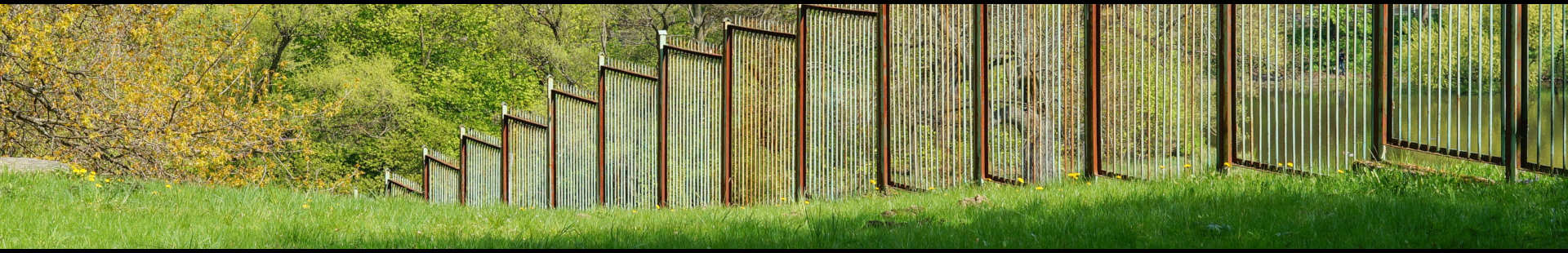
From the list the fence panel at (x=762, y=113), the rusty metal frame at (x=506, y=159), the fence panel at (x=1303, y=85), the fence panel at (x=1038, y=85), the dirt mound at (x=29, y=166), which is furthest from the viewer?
the rusty metal frame at (x=506, y=159)

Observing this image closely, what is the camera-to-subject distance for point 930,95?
8.91 metres

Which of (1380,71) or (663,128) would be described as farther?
(663,128)

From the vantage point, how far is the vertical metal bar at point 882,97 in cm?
925

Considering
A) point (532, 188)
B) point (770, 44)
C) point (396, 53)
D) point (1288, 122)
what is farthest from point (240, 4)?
point (1288, 122)

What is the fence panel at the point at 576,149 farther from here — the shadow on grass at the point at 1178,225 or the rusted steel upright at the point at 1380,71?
the rusted steel upright at the point at 1380,71

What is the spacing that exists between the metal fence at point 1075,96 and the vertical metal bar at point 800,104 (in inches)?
0.6

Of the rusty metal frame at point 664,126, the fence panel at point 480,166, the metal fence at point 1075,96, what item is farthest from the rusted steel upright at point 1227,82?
the fence panel at point 480,166

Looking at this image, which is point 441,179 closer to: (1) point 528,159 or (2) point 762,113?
(1) point 528,159

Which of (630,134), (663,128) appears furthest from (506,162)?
(663,128)

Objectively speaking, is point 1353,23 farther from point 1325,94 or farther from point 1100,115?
point 1100,115

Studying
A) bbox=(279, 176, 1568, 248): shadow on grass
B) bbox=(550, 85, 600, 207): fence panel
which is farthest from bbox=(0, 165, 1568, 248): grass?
bbox=(550, 85, 600, 207): fence panel

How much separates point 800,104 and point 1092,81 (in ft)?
10.5

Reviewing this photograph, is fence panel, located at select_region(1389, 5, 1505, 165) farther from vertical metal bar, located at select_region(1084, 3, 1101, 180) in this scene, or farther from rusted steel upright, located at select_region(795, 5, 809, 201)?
rusted steel upright, located at select_region(795, 5, 809, 201)

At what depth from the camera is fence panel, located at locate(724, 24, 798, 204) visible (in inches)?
416
